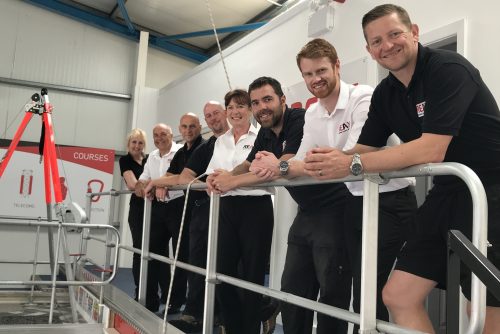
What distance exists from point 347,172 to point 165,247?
245cm

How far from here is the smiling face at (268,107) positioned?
207cm

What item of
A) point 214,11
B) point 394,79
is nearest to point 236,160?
point 394,79

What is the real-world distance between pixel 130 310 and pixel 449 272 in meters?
1.97

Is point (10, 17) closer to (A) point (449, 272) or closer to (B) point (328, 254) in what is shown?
(B) point (328, 254)

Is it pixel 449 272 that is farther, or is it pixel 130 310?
pixel 130 310

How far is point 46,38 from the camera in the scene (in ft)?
25.0

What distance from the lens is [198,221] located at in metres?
2.80

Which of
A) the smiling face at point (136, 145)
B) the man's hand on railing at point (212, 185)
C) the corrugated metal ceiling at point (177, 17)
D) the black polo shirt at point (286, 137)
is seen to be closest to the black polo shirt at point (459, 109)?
the black polo shirt at point (286, 137)

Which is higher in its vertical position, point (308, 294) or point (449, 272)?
point (449, 272)

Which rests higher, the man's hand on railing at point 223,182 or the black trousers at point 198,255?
the man's hand on railing at point 223,182

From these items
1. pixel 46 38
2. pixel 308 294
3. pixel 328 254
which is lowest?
pixel 308 294

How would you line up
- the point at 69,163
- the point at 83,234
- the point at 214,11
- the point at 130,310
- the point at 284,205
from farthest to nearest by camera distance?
the point at 69,163 → the point at 214,11 → the point at 83,234 → the point at 284,205 → the point at 130,310

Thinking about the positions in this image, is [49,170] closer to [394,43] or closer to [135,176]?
[135,176]

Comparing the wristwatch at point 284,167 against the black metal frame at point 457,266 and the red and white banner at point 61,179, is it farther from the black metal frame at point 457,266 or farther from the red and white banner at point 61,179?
the red and white banner at point 61,179
